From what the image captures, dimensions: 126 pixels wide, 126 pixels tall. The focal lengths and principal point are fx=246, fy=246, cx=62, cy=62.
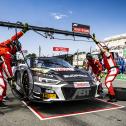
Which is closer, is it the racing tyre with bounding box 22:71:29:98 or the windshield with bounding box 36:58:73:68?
the racing tyre with bounding box 22:71:29:98

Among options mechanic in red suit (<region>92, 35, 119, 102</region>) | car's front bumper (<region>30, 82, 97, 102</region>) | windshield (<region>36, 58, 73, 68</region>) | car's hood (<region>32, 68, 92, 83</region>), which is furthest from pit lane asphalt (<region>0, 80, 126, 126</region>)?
windshield (<region>36, 58, 73, 68</region>)

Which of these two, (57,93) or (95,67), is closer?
(57,93)

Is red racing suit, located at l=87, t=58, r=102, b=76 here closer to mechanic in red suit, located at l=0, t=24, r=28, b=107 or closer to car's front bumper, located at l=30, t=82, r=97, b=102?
car's front bumper, located at l=30, t=82, r=97, b=102

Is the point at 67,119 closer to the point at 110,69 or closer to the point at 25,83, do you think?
the point at 25,83

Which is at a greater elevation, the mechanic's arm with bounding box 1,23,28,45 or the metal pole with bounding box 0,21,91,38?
the metal pole with bounding box 0,21,91,38

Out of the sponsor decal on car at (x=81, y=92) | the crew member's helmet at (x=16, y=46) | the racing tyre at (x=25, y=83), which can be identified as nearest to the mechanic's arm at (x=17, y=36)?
the crew member's helmet at (x=16, y=46)

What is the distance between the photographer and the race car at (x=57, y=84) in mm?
6250

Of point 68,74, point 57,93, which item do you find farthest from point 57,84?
point 68,74

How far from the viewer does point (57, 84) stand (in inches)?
248

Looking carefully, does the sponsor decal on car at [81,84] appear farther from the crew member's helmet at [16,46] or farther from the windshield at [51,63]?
the crew member's helmet at [16,46]

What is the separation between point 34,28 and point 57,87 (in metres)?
3.01

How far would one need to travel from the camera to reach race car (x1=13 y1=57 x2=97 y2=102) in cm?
625

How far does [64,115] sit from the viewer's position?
6.12 metres

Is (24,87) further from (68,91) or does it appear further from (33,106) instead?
(68,91)
